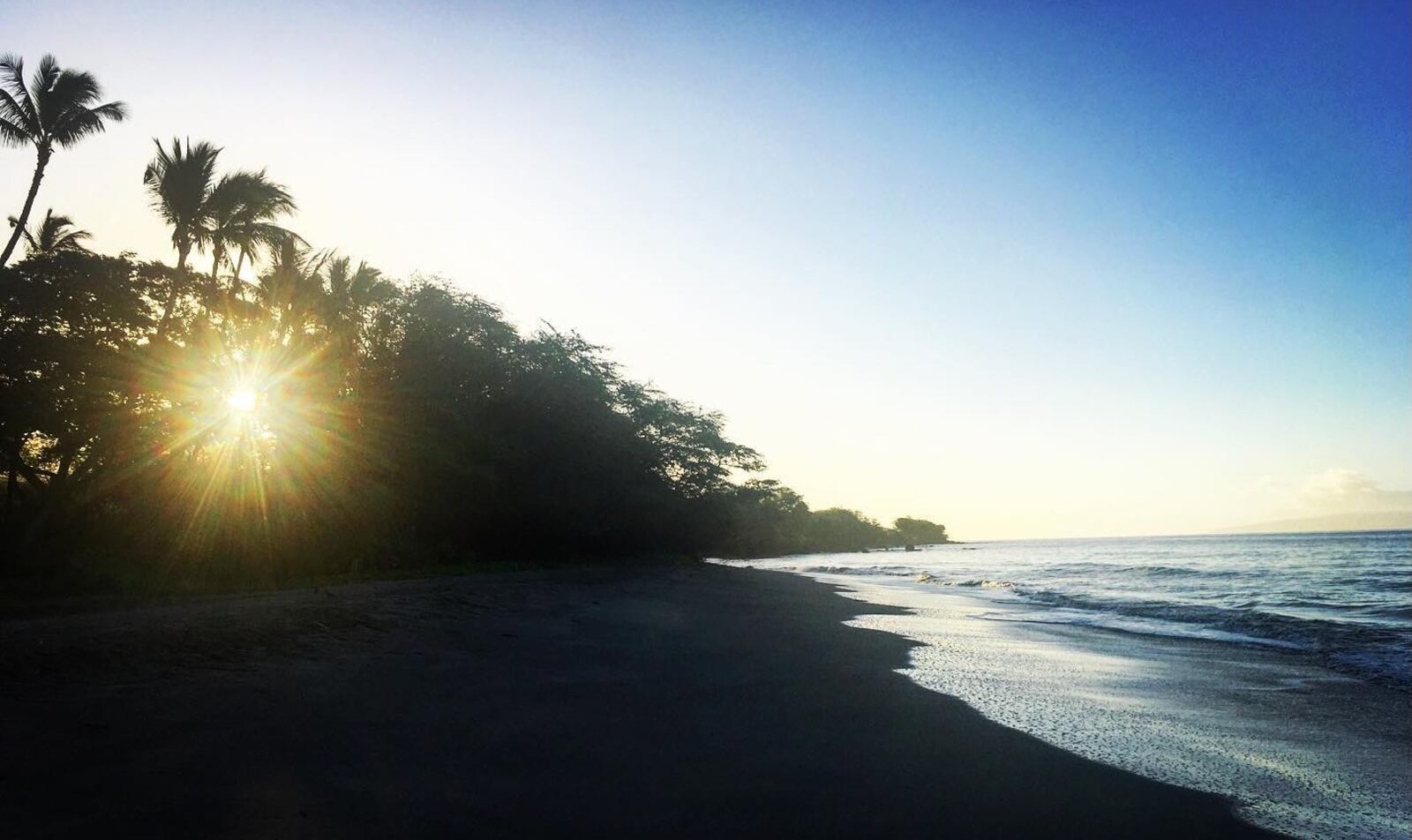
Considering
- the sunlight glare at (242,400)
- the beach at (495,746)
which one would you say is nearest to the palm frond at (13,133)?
the sunlight glare at (242,400)

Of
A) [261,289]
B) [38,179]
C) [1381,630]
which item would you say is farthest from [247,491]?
[1381,630]

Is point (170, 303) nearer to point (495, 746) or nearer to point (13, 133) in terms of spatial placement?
point (13, 133)

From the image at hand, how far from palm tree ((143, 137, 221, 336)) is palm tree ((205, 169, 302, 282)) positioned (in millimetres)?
456

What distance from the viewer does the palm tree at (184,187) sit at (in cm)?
2250

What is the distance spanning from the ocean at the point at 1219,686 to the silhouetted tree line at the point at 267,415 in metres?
13.2

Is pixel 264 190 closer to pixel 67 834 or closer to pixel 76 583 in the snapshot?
pixel 76 583

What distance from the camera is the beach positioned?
9.78ft

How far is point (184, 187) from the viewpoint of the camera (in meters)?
22.6

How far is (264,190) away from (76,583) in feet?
56.6

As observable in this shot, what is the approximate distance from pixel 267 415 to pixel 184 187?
31.7 feet

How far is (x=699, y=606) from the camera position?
12.5 m

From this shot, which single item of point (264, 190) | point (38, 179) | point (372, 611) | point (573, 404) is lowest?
point (372, 611)

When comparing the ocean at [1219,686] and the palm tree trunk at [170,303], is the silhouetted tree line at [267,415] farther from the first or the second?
the ocean at [1219,686]

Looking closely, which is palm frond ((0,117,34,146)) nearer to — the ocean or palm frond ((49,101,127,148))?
palm frond ((49,101,127,148))
